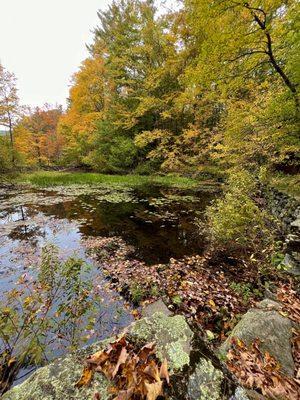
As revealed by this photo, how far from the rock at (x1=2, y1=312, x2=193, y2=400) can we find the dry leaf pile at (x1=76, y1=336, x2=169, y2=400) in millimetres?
35

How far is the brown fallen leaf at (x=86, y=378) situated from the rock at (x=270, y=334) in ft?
5.82

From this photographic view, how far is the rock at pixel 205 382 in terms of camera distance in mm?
1063

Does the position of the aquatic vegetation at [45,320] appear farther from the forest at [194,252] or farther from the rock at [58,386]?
the rock at [58,386]

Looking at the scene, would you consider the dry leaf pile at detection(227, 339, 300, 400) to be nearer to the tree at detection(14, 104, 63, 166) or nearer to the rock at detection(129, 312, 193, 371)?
the rock at detection(129, 312, 193, 371)

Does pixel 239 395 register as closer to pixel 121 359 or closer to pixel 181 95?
pixel 121 359

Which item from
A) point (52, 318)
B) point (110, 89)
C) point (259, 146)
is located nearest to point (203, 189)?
point (259, 146)

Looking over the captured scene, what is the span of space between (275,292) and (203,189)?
433 inches

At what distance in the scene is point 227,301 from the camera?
3.83 metres

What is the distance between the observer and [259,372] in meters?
2.07

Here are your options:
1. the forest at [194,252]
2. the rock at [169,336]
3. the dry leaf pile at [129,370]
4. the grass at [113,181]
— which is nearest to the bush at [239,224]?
the forest at [194,252]

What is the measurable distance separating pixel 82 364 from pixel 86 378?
110 millimetres

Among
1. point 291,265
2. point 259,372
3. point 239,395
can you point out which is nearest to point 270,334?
point 259,372

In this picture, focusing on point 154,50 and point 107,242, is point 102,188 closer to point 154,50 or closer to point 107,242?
point 107,242

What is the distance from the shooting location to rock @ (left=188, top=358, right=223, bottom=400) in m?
1.06
